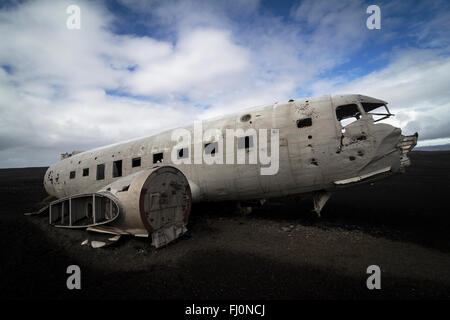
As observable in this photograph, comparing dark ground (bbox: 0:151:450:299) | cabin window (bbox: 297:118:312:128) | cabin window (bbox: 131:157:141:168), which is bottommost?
dark ground (bbox: 0:151:450:299)

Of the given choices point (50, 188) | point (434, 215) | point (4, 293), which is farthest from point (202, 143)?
point (50, 188)

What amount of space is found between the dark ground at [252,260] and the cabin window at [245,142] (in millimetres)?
3390

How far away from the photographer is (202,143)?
909cm

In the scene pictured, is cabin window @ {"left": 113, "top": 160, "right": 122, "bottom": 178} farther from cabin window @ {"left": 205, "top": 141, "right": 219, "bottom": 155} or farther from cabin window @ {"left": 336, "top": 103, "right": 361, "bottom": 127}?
cabin window @ {"left": 336, "top": 103, "right": 361, "bottom": 127}

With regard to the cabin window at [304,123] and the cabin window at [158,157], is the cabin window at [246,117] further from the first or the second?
the cabin window at [158,157]

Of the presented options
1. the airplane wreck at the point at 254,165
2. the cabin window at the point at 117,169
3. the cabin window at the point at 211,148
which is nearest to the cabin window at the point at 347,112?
the airplane wreck at the point at 254,165

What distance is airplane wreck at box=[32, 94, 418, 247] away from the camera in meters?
6.71

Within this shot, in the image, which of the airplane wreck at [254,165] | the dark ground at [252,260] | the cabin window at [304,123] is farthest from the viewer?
the cabin window at [304,123]

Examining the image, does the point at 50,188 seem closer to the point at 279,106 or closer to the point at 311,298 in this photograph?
the point at 279,106

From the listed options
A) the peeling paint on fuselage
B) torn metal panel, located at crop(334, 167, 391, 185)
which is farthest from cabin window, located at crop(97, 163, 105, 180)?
torn metal panel, located at crop(334, 167, 391, 185)

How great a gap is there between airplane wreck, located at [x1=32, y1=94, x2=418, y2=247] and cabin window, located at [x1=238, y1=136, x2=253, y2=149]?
0.13ft

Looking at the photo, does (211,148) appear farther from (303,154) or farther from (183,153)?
(303,154)

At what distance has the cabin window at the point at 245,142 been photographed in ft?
27.0

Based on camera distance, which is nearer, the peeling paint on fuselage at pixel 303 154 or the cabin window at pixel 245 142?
Result: the peeling paint on fuselage at pixel 303 154
